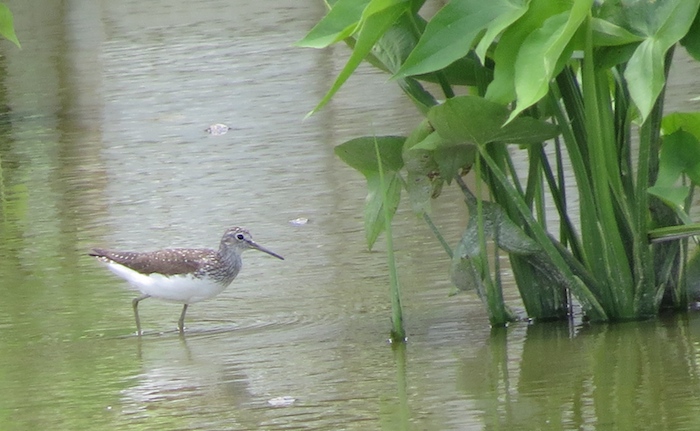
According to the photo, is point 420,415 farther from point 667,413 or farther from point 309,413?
point 667,413

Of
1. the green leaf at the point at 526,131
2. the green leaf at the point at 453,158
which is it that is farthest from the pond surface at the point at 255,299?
the green leaf at the point at 526,131

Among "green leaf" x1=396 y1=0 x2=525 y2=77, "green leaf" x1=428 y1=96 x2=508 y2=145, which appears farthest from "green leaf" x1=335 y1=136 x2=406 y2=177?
"green leaf" x1=396 y1=0 x2=525 y2=77

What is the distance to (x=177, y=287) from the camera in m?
7.25

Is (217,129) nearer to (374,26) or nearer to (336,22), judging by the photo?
(336,22)

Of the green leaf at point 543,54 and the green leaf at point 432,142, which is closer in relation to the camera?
the green leaf at point 543,54

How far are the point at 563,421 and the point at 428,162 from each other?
1562 millimetres

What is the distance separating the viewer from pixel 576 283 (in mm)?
5883

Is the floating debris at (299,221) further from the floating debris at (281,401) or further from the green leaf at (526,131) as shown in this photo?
the floating debris at (281,401)

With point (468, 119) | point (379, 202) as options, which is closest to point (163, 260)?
point (379, 202)

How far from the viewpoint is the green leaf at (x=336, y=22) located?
571 cm

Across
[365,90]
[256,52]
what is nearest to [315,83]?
[365,90]

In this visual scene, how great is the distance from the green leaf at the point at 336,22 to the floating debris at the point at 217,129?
640 cm

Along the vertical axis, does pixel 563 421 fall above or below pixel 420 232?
above

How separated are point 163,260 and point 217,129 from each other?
15.8 feet
